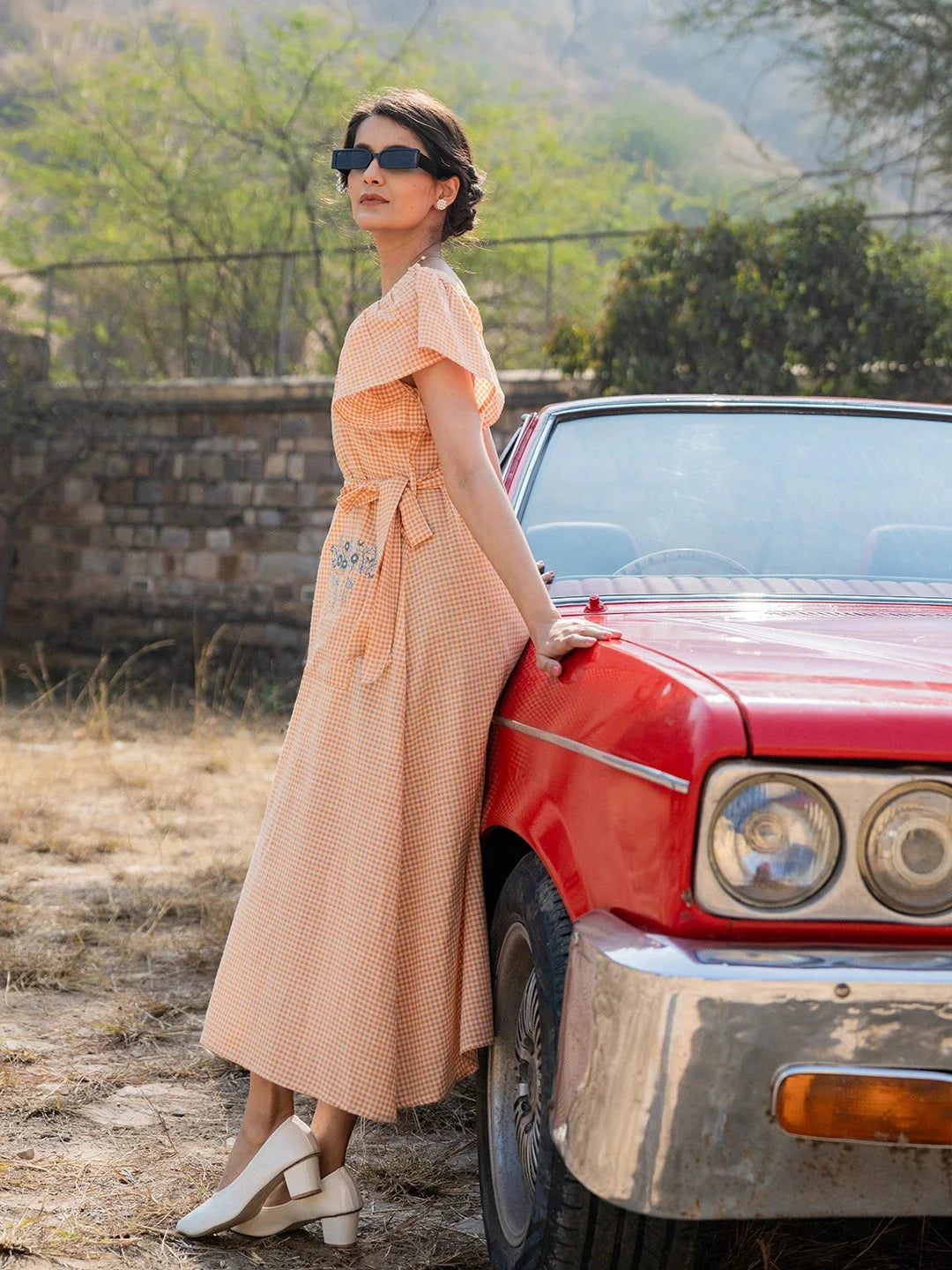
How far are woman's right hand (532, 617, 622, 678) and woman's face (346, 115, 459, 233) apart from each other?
83cm

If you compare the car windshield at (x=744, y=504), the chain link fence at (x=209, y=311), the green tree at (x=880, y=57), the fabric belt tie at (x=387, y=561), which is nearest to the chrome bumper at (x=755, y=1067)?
the fabric belt tie at (x=387, y=561)

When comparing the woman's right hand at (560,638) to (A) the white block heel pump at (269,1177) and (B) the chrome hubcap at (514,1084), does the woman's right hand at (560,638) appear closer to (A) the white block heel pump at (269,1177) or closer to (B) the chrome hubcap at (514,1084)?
(B) the chrome hubcap at (514,1084)

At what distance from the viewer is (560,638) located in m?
2.08

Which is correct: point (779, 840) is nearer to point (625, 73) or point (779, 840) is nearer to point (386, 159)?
point (386, 159)

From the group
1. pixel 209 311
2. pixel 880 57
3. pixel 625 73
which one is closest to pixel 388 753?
pixel 880 57

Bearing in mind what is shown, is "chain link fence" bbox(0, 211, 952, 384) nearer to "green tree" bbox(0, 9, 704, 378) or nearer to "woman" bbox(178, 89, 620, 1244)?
"green tree" bbox(0, 9, 704, 378)

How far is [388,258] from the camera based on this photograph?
8.32 ft

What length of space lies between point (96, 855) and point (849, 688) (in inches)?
182

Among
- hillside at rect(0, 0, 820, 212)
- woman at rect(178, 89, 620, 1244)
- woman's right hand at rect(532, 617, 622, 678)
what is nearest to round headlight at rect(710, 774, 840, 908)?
woman's right hand at rect(532, 617, 622, 678)

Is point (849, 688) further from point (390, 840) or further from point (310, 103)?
point (310, 103)

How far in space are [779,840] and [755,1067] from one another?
0.84ft

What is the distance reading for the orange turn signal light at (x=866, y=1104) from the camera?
1.53m

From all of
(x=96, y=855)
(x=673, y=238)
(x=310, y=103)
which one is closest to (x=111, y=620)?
(x=673, y=238)

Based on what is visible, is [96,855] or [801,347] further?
[801,347]
